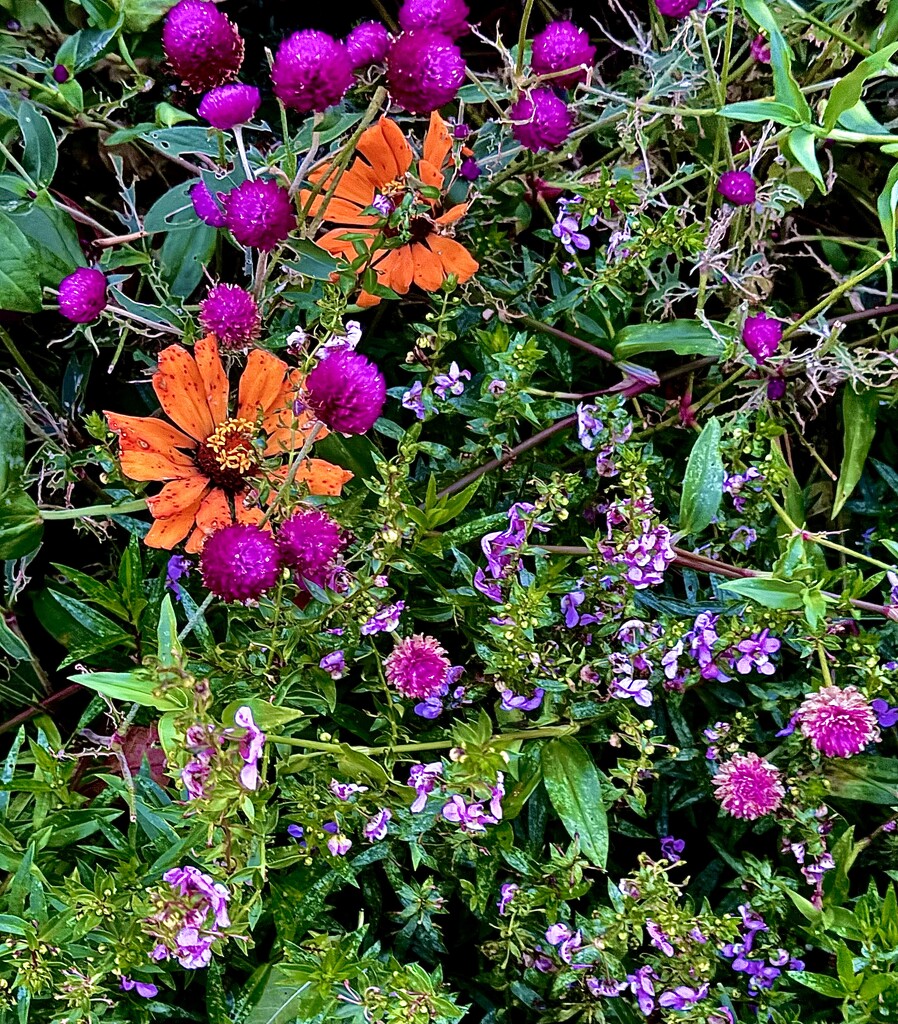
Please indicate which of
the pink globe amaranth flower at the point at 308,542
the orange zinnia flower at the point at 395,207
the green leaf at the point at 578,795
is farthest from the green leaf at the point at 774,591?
the orange zinnia flower at the point at 395,207

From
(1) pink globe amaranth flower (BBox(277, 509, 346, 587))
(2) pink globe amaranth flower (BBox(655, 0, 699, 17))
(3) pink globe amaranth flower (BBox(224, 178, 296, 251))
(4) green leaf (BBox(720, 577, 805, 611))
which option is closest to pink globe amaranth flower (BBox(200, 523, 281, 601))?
(1) pink globe amaranth flower (BBox(277, 509, 346, 587))

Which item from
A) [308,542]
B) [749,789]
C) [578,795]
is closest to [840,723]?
[749,789]

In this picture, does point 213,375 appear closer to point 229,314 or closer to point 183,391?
point 183,391

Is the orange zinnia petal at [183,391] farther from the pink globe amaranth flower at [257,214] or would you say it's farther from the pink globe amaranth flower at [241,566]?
the pink globe amaranth flower at [241,566]

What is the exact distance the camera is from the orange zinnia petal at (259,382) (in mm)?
893

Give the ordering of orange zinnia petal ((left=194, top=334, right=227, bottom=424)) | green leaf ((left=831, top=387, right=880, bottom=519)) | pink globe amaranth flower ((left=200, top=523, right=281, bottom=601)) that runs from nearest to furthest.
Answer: pink globe amaranth flower ((left=200, top=523, right=281, bottom=601))
orange zinnia petal ((left=194, top=334, right=227, bottom=424))
green leaf ((left=831, top=387, right=880, bottom=519))

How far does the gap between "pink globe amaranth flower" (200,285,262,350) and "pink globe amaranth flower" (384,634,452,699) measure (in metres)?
0.30

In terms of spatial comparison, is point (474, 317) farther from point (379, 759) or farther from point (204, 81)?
point (379, 759)

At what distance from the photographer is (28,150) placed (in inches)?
36.4

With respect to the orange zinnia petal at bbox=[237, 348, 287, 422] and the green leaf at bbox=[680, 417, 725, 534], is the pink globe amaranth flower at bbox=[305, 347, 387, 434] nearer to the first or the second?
the orange zinnia petal at bbox=[237, 348, 287, 422]

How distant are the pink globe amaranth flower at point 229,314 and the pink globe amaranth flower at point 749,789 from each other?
56cm

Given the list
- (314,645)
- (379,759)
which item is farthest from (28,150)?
(379,759)

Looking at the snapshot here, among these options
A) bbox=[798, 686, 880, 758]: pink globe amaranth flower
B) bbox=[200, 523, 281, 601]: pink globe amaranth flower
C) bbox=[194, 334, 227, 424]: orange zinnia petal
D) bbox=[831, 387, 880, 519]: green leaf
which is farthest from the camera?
bbox=[831, 387, 880, 519]: green leaf

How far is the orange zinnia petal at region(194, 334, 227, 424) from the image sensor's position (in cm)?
89
